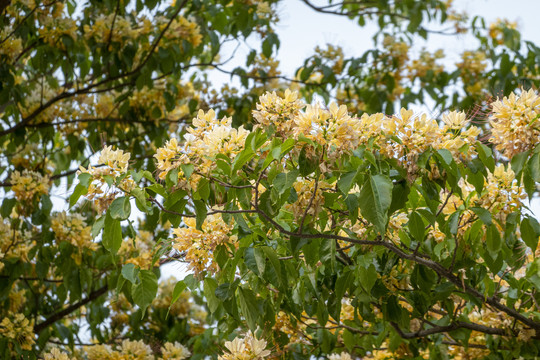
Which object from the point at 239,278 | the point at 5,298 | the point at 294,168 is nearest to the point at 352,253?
the point at 239,278

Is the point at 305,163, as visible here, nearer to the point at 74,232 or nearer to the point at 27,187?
the point at 74,232

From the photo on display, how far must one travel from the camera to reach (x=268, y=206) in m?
1.87

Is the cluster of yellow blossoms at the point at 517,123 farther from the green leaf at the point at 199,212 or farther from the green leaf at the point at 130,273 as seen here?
the green leaf at the point at 130,273

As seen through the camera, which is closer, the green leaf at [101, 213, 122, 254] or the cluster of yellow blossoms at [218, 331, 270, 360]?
the green leaf at [101, 213, 122, 254]

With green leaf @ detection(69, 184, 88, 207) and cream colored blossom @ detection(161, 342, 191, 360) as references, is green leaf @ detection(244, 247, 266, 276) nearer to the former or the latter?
green leaf @ detection(69, 184, 88, 207)

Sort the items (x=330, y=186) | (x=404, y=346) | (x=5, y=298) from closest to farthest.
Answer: (x=330, y=186)
(x=404, y=346)
(x=5, y=298)

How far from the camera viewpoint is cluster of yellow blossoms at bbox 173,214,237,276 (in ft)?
6.80

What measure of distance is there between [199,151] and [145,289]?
523 mm

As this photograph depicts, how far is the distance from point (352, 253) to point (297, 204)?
56 centimetres

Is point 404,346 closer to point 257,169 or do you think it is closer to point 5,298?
point 257,169

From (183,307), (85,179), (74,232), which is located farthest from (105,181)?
(183,307)

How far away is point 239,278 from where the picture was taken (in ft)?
7.14

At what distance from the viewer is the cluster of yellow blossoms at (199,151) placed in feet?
6.01

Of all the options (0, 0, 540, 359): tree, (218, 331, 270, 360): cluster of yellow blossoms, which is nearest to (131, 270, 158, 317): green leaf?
(0, 0, 540, 359): tree
